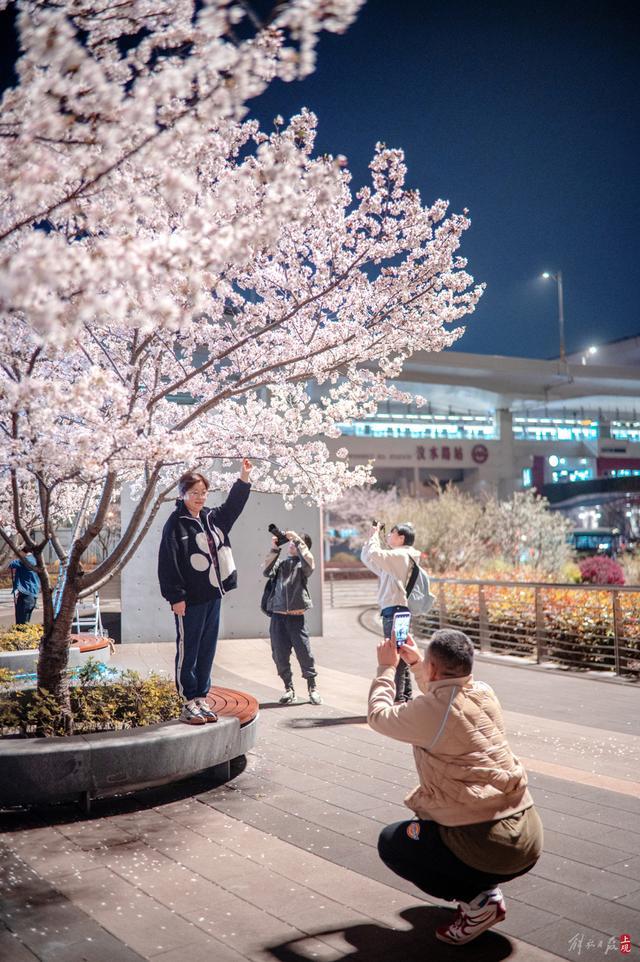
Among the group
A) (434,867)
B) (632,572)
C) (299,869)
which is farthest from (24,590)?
(632,572)

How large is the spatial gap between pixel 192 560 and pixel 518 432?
5606 centimetres

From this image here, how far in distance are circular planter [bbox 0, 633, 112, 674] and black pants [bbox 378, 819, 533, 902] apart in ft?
20.1

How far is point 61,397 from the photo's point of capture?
3795 mm

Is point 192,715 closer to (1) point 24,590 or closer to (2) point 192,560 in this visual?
(2) point 192,560

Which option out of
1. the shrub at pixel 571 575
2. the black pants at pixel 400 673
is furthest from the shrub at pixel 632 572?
the black pants at pixel 400 673

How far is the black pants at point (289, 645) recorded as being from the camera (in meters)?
8.11

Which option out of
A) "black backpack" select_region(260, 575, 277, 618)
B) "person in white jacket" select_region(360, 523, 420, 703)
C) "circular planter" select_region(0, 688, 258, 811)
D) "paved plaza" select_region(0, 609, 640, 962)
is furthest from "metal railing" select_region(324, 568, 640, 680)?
"circular planter" select_region(0, 688, 258, 811)

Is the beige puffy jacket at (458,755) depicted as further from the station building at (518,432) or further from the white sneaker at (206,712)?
the station building at (518,432)

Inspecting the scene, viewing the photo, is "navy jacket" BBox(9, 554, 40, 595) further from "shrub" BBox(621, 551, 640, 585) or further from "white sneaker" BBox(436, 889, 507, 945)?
"shrub" BBox(621, 551, 640, 585)

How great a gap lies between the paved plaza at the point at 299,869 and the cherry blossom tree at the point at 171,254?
147 centimetres

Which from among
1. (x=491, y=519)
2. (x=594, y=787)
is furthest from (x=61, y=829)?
(x=491, y=519)

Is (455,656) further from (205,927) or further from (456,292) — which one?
(456,292)

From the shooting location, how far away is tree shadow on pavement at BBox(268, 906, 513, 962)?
3.06 metres

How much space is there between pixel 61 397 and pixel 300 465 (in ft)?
11.5
